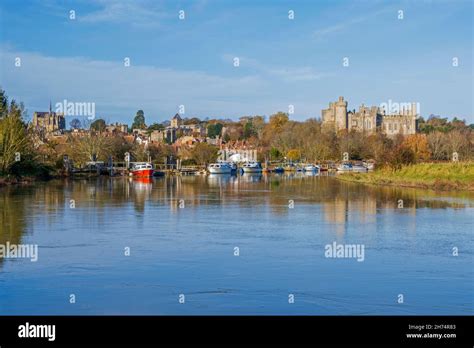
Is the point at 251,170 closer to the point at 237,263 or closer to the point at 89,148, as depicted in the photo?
the point at 89,148

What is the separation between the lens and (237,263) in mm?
16047

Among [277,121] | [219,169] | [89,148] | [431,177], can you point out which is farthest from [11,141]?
[277,121]

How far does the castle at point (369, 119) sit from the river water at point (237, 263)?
147742 millimetres

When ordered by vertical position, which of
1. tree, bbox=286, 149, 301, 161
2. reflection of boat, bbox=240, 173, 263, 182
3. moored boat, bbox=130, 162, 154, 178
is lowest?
reflection of boat, bbox=240, 173, 263, 182

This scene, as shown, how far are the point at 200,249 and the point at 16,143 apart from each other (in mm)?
39416

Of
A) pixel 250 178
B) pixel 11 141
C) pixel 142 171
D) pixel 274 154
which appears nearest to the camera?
pixel 11 141

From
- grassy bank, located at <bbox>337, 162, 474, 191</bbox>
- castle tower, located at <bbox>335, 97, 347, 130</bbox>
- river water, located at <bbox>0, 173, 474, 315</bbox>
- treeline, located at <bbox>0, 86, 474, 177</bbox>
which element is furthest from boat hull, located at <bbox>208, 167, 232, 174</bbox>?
castle tower, located at <bbox>335, 97, 347, 130</bbox>

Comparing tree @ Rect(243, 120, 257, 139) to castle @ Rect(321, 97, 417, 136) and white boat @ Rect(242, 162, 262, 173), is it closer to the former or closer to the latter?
castle @ Rect(321, 97, 417, 136)

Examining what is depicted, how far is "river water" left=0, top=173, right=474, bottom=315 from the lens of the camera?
39.7 ft

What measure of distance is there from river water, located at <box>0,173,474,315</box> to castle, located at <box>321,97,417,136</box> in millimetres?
147742

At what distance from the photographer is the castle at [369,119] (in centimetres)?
17500

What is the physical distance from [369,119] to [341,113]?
27.9 ft

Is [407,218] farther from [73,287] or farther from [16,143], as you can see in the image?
[16,143]
